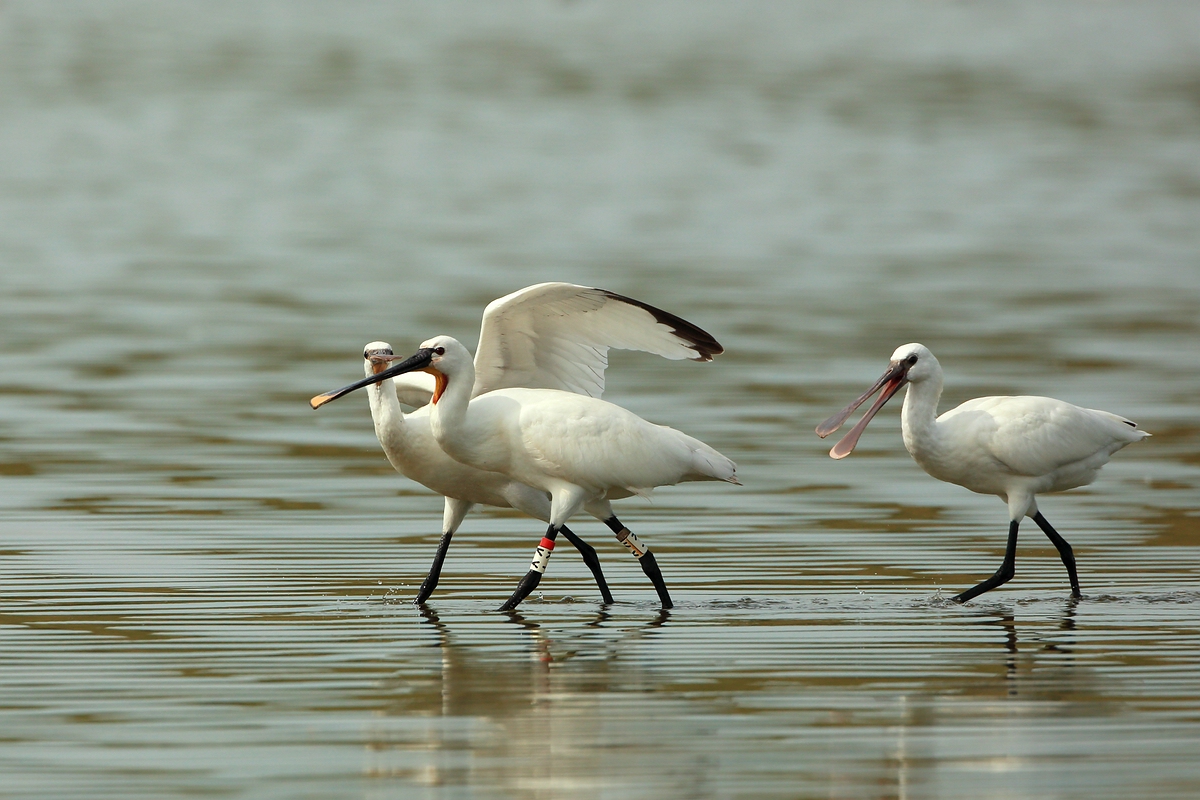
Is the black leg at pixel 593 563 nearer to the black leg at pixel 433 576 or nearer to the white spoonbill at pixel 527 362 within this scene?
the white spoonbill at pixel 527 362

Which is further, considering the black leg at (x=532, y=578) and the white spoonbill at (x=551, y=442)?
the white spoonbill at (x=551, y=442)

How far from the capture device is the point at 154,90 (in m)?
54.7

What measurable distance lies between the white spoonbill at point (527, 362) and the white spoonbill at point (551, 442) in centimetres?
25

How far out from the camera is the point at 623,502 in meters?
13.8

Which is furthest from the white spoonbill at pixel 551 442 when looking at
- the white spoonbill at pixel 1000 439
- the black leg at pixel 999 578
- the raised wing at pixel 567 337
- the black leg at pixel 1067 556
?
the black leg at pixel 1067 556

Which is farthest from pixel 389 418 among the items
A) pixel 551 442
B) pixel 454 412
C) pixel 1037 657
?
pixel 1037 657

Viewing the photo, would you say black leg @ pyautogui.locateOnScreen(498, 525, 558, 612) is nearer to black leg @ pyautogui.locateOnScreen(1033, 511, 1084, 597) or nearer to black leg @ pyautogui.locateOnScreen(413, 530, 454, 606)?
black leg @ pyautogui.locateOnScreen(413, 530, 454, 606)

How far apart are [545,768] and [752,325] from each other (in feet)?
50.0

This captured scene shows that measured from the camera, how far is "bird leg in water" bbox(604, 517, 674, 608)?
1056cm

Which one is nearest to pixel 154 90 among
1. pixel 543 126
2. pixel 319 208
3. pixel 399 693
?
pixel 543 126

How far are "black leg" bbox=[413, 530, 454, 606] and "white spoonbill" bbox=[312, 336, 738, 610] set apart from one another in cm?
44

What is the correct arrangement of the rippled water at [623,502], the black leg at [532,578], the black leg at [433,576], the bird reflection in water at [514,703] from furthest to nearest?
the black leg at [433,576] → the black leg at [532,578] → the rippled water at [623,502] → the bird reflection in water at [514,703]

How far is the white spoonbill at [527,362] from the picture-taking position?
11.2 meters

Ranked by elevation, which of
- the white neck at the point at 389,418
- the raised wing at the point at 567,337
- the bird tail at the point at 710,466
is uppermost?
the raised wing at the point at 567,337
